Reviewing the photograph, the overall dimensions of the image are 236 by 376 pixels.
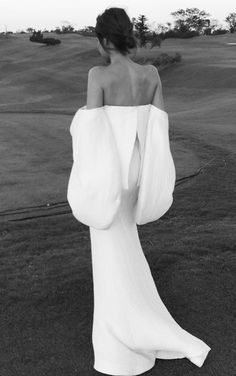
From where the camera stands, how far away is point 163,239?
22.5 feet

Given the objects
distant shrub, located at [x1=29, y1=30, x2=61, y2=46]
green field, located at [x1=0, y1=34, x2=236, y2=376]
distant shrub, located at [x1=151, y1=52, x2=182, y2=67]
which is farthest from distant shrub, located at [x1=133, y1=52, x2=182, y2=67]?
green field, located at [x1=0, y1=34, x2=236, y2=376]

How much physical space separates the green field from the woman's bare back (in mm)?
1886

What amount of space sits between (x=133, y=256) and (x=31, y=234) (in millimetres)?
3042

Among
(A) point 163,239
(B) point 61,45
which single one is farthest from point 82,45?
(A) point 163,239

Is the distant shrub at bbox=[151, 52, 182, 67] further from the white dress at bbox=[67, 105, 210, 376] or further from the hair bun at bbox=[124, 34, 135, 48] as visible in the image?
the hair bun at bbox=[124, 34, 135, 48]

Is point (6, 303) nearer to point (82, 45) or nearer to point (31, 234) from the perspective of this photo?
point (31, 234)

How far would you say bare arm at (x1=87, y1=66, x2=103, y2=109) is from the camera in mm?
3711

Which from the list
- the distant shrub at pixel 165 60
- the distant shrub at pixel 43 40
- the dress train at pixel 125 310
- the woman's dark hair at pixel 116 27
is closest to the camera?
the woman's dark hair at pixel 116 27

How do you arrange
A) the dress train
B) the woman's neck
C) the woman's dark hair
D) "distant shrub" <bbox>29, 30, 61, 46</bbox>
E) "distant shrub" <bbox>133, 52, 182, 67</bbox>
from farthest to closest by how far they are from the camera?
"distant shrub" <bbox>29, 30, 61, 46</bbox>
"distant shrub" <bbox>133, 52, 182, 67</bbox>
the dress train
the woman's neck
the woman's dark hair

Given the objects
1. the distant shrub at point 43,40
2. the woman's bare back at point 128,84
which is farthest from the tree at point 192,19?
the woman's bare back at point 128,84

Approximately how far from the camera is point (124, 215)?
4.10m

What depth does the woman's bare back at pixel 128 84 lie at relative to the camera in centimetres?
375

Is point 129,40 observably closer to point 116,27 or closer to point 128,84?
point 116,27

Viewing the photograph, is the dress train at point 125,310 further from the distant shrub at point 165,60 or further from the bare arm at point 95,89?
the distant shrub at point 165,60
